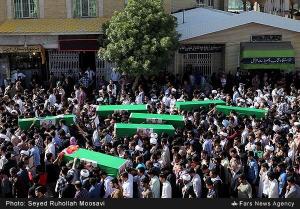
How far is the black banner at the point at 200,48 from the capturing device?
22875 mm

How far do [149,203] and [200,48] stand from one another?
15.5m

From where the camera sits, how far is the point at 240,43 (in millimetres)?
22828

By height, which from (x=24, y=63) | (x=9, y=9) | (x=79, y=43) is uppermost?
(x=9, y=9)

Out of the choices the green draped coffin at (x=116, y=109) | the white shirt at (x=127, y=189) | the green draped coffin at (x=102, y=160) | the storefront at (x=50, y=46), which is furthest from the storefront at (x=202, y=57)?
the white shirt at (x=127, y=189)

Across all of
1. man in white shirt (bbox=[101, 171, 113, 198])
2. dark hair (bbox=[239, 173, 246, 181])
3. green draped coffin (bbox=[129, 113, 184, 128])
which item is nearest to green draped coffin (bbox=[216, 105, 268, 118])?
green draped coffin (bbox=[129, 113, 184, 128])

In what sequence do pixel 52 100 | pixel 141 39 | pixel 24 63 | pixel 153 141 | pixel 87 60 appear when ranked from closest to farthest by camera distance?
pixel 153 141
pixel 52 100
pixel 141 39
pixel 87 60
pixel 24 63

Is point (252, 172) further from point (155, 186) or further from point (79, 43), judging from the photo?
point (79, 43)

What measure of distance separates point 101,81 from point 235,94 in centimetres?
628

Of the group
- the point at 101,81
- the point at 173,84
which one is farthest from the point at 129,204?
the point at 101,81

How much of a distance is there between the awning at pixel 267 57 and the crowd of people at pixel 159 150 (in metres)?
3.05

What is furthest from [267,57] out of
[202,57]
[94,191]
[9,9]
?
[94,191]

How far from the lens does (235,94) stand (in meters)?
18.8

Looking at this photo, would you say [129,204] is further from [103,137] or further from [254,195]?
[103,137]

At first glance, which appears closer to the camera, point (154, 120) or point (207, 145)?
point (207, 145)
